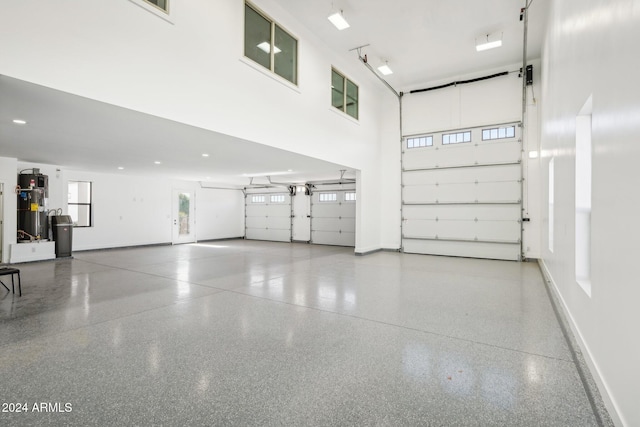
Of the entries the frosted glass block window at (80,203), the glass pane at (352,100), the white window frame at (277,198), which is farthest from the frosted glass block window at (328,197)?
the frosted glass block window at (80,203)

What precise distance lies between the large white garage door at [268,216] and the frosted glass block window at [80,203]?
21.8 feet

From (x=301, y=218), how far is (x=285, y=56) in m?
7.97

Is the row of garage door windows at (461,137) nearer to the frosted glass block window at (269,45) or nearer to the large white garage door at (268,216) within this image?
the frosted glass block window at (269,45)

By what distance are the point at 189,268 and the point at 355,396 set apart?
242 inches

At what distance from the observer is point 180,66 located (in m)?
4.49

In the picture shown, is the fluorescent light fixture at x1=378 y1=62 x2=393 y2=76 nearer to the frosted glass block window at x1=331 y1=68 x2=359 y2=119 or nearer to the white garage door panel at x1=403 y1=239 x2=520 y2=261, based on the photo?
the frosted glass block window at x1=331 y1=68 x2=359 y2=119

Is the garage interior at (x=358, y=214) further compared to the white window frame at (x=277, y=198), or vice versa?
the white window frame at (x=277, y=198)

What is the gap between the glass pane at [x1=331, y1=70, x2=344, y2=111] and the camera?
8.39m

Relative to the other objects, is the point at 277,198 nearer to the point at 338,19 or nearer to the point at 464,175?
the point at 464,175

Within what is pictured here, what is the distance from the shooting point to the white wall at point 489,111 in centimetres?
846

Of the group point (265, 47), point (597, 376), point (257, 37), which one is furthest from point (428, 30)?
point (597, 376)

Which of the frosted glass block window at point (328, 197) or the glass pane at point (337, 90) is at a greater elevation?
the glass pane at point (337, 90)

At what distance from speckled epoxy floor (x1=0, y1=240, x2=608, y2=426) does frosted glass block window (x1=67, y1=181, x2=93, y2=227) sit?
534 centimetres

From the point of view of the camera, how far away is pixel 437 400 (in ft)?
7.17
